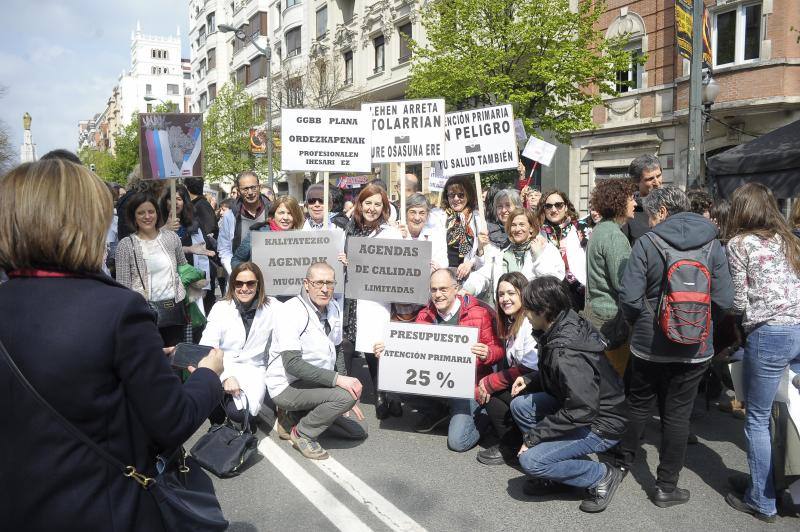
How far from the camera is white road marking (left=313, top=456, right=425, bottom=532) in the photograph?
12.6 feet

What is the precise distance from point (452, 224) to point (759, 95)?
1442 cm

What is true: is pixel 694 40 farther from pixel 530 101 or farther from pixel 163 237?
pixel 163 237

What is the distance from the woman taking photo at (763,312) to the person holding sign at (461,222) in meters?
2.89

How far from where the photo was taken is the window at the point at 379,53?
31142 mm

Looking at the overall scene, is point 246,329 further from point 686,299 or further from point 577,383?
point 686,299

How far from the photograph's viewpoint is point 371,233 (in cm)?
609

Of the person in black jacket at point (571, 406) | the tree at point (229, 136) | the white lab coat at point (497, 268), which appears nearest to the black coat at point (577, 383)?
the person in black jacket at point (571, 406)

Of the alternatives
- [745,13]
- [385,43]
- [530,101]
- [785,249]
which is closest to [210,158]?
[385,43]

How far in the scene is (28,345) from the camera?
5.49 feet

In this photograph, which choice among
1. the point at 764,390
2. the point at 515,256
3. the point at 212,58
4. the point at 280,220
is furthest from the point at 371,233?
the point at 212,58

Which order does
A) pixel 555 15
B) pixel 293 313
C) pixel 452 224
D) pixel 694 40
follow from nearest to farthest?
→ 1. pixel 293 313
2. pixel 452 224
3. pixel 694 40
4. pixel 555 15

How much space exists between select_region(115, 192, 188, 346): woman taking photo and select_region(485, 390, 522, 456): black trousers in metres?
2.90

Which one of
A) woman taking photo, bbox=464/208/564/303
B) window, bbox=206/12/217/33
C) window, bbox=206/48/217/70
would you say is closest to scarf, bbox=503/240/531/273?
woman taking photo, bbox=464/208/564/303

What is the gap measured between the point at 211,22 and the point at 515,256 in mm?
56059
